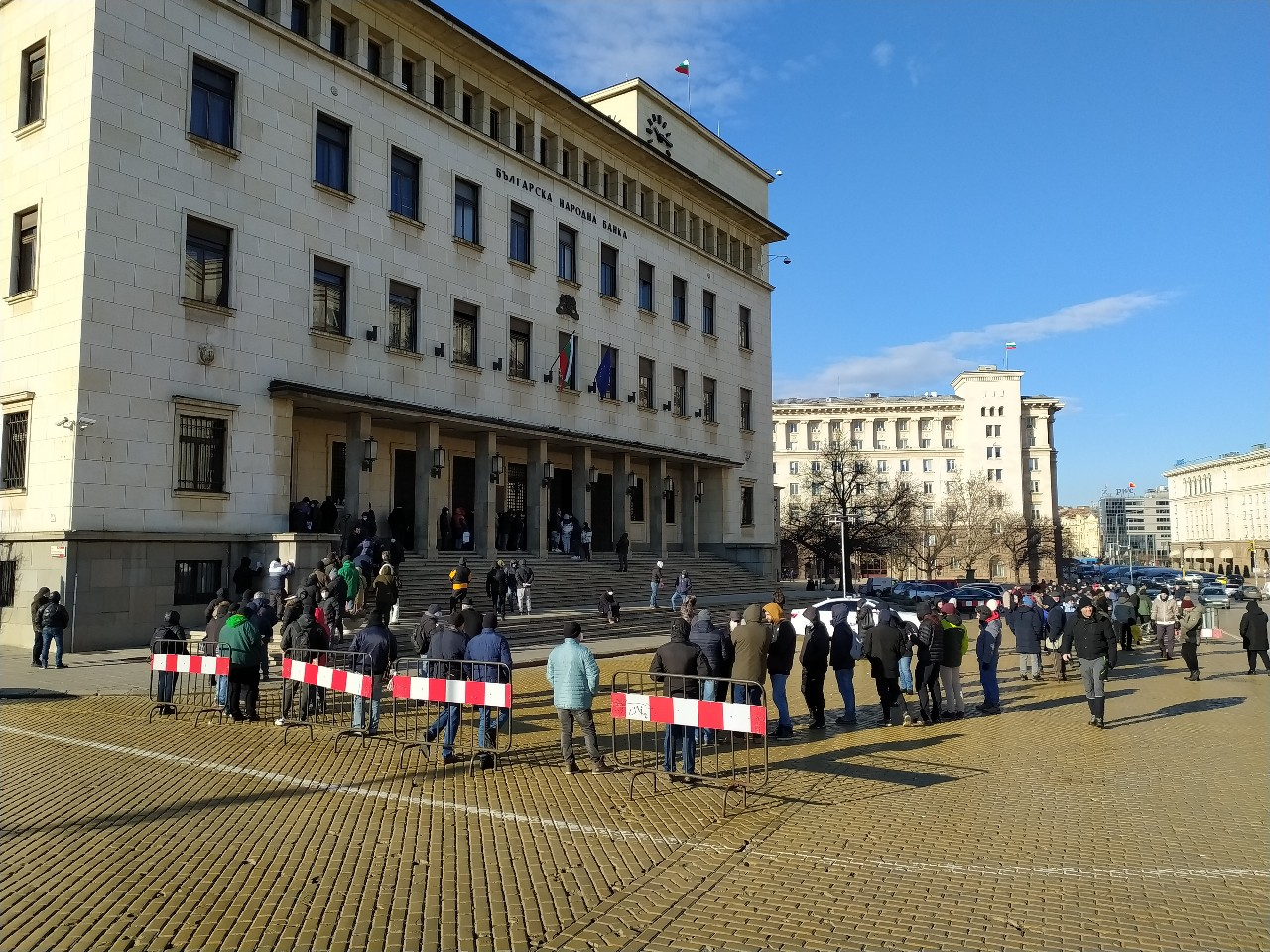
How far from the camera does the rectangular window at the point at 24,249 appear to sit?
76.5 feet

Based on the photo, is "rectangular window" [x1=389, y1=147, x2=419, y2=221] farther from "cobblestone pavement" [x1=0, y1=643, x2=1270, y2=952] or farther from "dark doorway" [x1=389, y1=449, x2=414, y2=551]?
"cobblestone pavement" [x1=0, y1=643, x2=1270, y2=952]

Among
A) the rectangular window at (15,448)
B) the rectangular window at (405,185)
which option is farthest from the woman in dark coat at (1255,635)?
the rectangular window at (15,448)

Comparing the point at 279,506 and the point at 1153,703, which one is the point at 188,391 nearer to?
the point at 279,506

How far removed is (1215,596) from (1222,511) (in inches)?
3855

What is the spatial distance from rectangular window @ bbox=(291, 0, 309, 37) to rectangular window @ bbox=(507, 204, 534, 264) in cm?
933

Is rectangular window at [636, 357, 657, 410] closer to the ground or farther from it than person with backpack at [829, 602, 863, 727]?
farther from it

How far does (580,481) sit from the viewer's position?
121ft

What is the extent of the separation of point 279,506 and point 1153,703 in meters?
21.7

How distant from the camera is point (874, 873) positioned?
6.91 metres

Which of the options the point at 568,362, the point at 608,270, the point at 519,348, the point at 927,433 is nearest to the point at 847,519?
the point at 608,270

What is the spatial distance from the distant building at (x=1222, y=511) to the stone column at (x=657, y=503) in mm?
99731

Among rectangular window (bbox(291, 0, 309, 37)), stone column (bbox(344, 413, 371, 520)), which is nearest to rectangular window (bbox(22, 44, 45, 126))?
rectangular window (bbox(291, 0, 309, 37))

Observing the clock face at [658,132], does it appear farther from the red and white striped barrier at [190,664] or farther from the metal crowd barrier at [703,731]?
the metal crowd barrier at [703,731]

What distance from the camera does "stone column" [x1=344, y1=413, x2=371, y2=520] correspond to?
88.7 ft
